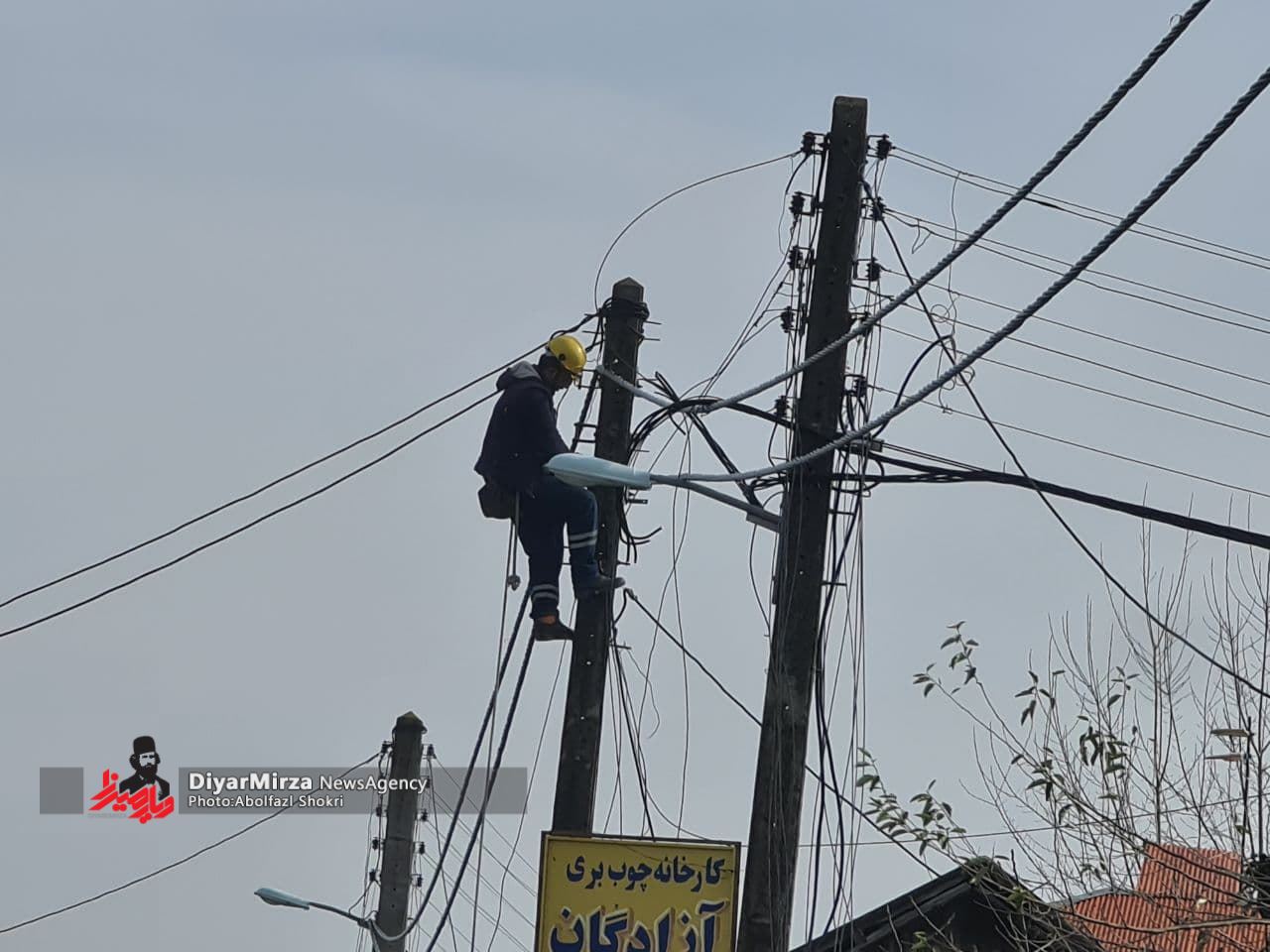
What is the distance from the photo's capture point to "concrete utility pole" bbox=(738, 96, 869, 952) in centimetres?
954

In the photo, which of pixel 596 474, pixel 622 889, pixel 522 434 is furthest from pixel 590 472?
pixel 622 889

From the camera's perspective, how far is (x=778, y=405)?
404 inches

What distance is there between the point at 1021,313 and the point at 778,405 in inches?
140

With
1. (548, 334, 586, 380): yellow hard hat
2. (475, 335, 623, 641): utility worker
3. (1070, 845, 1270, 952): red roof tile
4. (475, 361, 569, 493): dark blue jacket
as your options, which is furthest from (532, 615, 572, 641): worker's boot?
(1070, 845, 1270, 952): red roof tile

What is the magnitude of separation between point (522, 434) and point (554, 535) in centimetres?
54

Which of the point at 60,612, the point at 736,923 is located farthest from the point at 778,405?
the point at 60,612

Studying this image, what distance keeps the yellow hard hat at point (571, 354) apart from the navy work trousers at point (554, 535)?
1.89ft

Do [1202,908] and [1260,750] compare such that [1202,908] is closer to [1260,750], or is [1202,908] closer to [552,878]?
[1260,750]

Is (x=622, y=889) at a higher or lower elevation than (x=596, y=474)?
lower

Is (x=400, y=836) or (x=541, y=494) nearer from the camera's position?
(x=541, y=494)

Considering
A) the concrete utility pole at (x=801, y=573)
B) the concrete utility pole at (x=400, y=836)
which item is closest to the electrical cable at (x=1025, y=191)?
the concrete utility pole at (x=801, y=573)

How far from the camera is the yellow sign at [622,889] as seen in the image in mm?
9992

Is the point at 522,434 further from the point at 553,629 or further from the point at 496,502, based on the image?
the point at 553,629

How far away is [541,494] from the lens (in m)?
10.4
